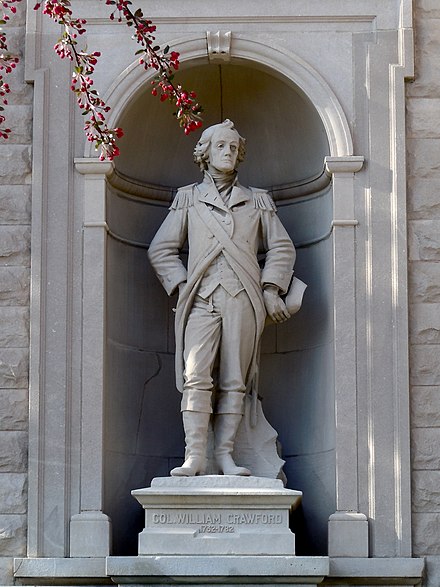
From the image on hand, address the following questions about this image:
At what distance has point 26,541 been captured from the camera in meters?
9.84

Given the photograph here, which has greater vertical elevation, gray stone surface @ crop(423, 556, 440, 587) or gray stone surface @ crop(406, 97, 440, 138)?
gray stone surface @ crop(406, 97, 440, 138)

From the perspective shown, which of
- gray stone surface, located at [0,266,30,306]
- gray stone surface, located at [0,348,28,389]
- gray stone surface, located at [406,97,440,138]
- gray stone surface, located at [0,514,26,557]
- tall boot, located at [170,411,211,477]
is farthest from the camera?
gray stone surface, located at [406,97,440,138]

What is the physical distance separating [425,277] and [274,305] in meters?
1.03

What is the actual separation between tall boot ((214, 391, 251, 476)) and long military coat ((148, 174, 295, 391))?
28 centimetres

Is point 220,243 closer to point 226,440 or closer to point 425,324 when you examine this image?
point 226,440

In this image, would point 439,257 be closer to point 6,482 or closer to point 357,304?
→ point 357,304

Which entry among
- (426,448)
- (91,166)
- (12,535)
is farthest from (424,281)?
(12,535)

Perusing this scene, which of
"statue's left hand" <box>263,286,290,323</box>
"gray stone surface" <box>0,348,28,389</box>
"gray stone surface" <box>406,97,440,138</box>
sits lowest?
"gray stone surface" <box>0,348,28,389</box>

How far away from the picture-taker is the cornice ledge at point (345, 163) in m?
10.3

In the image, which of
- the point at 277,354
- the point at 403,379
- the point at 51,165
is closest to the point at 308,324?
the point at 277,354

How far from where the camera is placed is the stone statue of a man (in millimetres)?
10109

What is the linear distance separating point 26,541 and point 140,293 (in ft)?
6.78

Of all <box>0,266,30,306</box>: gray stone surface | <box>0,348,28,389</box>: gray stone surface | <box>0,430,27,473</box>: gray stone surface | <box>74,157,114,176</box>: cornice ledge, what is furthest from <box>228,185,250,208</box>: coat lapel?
<box>0,430,27,473</box>: gray stone surface

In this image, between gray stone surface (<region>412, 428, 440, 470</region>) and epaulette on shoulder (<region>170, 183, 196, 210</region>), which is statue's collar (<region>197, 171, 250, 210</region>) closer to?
epaulette on shoulder (<region>170, 183, 196, 210</region>)
